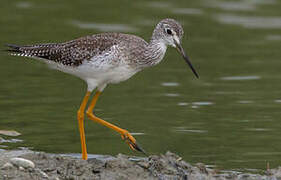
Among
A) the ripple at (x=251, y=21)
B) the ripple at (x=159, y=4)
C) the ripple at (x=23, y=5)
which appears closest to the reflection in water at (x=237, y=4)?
the ripple at (x=251, y=21)

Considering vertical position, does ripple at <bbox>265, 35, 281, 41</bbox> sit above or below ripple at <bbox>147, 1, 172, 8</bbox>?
below

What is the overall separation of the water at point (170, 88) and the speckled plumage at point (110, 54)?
4.45ft

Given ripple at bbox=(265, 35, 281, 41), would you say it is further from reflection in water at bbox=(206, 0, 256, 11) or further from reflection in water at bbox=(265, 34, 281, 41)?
reflection in water at bbox=(206, 0, 256, 11)

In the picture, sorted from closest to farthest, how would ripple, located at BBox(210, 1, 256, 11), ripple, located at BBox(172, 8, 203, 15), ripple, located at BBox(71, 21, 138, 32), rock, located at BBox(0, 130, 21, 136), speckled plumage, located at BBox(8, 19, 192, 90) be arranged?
speckled plumage, located at BBox(8, 19, 192, 90), rock, located at BBox(0, 130, 21, 136), ripple, located at BBox(71, 21, 138, 32), ripple, located at BBox(172, 8, 203, 15), ripple, located at BBox(210, 1, 256, 11)

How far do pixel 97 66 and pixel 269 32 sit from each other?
10375mm

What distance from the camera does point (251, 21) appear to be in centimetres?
2227

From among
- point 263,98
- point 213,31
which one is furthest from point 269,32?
point 263,98

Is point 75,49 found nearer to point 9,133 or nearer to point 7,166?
point 9,133

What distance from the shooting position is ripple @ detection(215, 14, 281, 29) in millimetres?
21875

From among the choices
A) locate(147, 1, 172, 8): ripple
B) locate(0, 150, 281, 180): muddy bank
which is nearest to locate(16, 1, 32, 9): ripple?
locate(147, 1, 172, 8): ripple

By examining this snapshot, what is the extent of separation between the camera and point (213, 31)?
2138 centimetres

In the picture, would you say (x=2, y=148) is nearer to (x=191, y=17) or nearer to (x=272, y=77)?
(x=272, y=77)

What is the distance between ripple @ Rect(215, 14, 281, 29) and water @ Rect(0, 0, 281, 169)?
0.03 meters

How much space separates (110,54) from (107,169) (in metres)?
2.13
